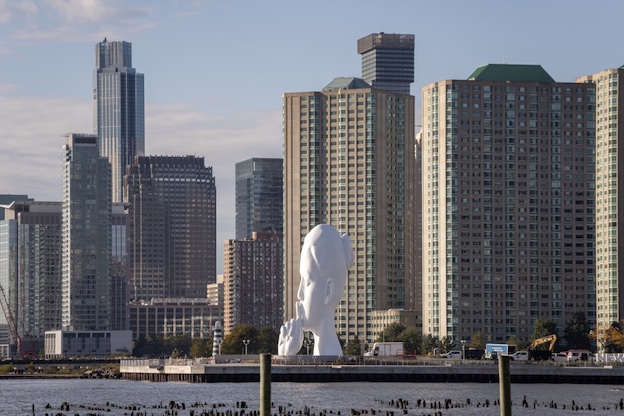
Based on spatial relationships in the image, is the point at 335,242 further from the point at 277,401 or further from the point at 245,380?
the point at 277,401

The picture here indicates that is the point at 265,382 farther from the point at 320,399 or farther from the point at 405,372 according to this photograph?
the point at 405,372

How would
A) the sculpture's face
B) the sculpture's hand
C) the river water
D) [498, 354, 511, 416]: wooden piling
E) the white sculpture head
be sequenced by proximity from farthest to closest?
the sculpture's hand → the sculpture's face → the white sculpture head → the river water → [498, 354, 511, 416]: wooden piling

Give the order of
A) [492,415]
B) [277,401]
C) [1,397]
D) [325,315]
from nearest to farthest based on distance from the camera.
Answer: [492,415]
[277,401]
[1,397]
[325,315]

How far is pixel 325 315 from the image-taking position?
190 m

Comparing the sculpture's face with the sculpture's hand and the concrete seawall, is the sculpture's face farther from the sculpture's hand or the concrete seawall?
the concrete seawall

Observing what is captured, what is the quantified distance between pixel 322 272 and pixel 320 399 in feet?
151

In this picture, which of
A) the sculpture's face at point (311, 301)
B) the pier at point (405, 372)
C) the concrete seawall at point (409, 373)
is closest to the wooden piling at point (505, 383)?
the pier at point (405, 372)

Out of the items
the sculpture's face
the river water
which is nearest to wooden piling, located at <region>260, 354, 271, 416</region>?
the river water

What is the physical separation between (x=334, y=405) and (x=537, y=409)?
17.1m

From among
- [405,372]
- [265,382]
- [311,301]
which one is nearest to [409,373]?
[405,372]

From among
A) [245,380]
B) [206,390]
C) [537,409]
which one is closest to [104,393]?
[206,390]

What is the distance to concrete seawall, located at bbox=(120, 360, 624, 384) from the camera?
18362cm

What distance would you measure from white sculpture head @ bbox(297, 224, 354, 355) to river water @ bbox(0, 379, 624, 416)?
514 inches

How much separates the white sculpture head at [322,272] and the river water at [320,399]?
1306 cm
